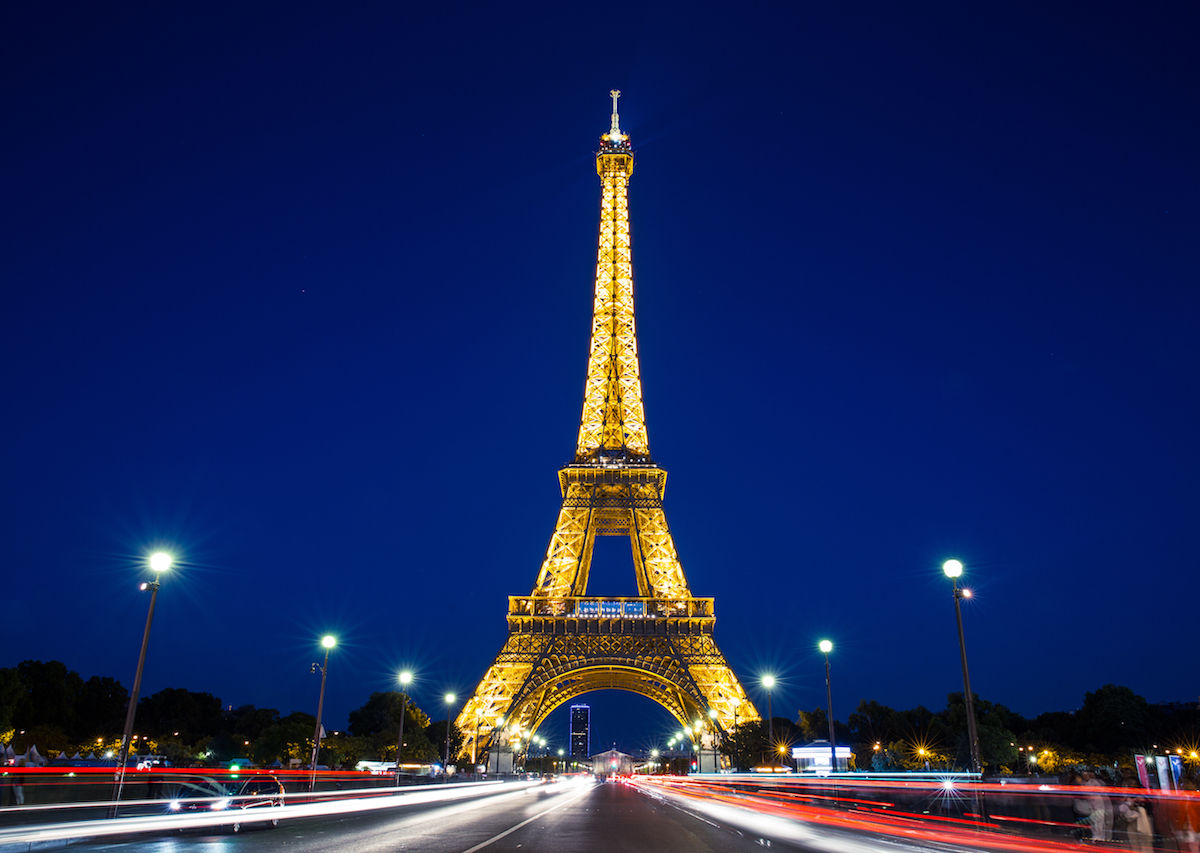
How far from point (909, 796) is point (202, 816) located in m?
17.7

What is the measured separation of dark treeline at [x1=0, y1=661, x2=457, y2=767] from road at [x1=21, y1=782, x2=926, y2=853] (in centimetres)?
5232

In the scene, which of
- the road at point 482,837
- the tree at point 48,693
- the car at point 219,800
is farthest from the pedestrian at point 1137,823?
the tree at point 48,693

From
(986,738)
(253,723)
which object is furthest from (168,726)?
(986,738)

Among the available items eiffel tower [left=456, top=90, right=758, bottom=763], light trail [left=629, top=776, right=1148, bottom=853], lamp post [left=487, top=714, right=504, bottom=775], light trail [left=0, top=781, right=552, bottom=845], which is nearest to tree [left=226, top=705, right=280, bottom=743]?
lamp post [left=487, top=714, right=504, bottom=775]

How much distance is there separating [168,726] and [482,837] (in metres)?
114

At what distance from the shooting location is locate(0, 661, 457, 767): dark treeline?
7531cm

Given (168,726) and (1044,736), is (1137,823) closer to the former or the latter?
(1044,736)

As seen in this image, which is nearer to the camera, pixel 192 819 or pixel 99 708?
pixel 192 819

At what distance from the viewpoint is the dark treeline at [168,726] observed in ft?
247

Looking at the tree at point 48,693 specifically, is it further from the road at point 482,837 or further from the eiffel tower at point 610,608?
the road at point 482,837

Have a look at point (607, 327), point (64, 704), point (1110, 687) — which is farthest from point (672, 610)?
point (64, 704)

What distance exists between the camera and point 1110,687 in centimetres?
8600

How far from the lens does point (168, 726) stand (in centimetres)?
11150

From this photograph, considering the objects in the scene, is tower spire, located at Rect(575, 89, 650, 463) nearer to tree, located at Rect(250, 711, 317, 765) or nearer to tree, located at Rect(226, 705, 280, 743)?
tree, located at Rect(250, 711, 317, 765)
